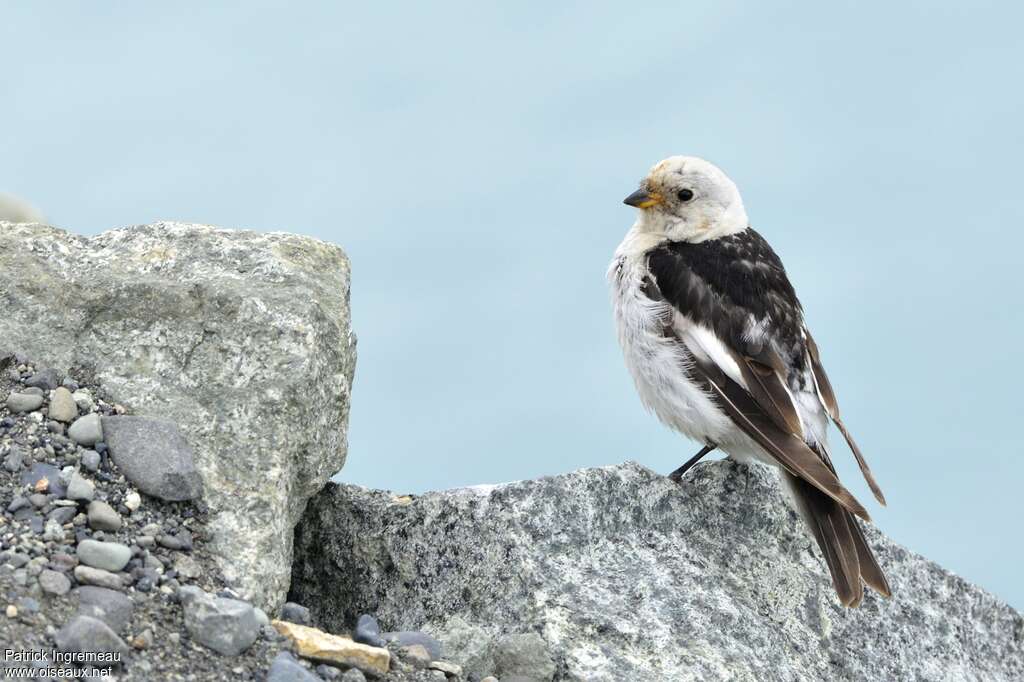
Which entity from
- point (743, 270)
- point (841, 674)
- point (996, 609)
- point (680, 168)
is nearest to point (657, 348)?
point (743, 270)

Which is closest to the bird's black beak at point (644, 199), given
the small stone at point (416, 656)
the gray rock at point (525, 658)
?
the gray rock at point (525, 658)

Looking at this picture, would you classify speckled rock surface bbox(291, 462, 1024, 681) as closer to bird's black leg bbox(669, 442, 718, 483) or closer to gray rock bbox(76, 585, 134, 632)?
bird's black leg bbox(669, 442, 718, 483)

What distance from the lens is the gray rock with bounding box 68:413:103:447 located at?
5711mm

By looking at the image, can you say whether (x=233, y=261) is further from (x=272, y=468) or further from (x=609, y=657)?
(x=609, y=657)

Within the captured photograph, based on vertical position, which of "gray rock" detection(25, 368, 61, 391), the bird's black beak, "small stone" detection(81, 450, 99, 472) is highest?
the bird's black beak

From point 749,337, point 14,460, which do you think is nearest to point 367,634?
point 14,460

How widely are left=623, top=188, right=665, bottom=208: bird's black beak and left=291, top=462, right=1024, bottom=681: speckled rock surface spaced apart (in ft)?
5.60

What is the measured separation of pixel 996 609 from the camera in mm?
7355

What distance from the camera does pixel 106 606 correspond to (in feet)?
16.2

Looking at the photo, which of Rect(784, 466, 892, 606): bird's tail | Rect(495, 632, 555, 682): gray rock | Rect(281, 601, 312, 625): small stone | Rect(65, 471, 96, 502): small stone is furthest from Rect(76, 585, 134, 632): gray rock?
Rect(784, 466, 892, 606): bird's tail

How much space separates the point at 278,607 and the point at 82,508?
3.09 feet

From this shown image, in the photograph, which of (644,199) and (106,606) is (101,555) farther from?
(644,199)

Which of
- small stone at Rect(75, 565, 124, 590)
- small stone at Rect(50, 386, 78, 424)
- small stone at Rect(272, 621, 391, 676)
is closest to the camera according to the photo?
small stone at Rect(75, 565, 124, 590)

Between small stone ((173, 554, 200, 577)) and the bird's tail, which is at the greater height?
the bird's tail
